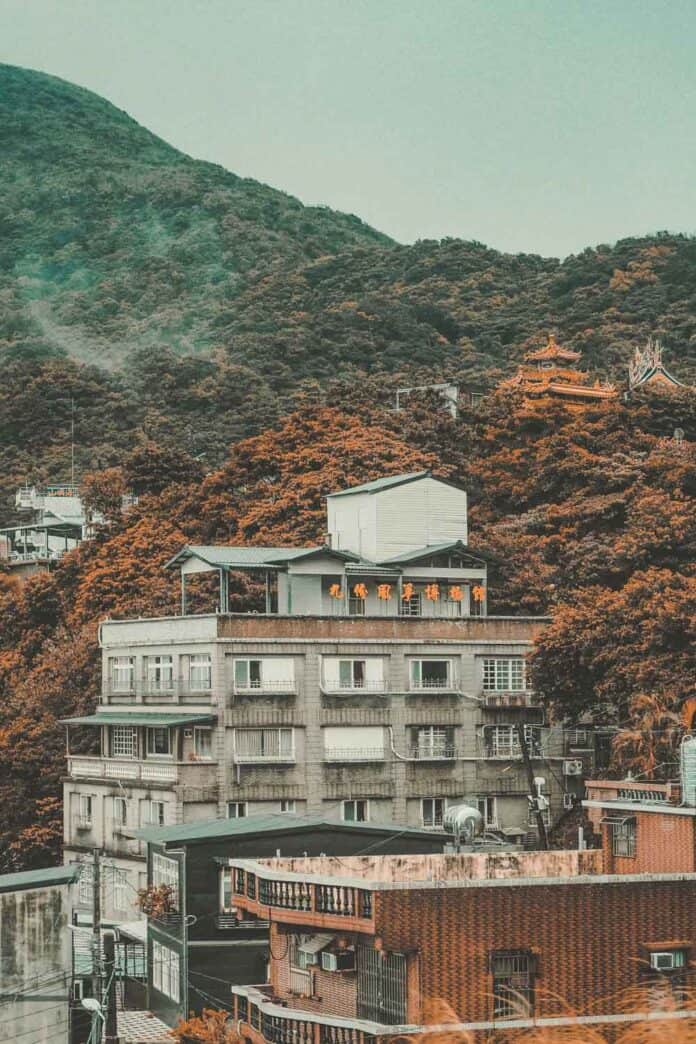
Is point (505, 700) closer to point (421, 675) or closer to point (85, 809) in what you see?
point (421, 675)

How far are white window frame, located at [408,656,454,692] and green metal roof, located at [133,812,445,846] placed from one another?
14.4 metres

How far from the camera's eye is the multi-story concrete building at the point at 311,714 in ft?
156

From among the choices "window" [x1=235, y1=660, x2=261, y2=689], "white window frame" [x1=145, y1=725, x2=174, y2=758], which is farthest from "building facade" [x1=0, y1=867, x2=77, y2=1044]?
"window" [x1=235, y1=660, x2=261, y2=689]

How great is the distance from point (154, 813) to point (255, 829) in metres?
14.5

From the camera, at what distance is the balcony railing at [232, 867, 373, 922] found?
22.8m

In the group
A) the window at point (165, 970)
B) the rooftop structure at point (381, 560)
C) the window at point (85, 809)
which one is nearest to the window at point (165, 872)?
the window at point (165, 970)

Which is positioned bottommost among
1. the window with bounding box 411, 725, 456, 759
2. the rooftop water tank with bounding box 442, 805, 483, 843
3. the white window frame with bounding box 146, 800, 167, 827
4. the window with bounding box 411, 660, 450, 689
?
the white window frame with bounding box 146, 800, 167, 827

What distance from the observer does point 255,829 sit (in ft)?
109

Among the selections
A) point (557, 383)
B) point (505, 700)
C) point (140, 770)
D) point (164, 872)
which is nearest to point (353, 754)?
point (505, 700)

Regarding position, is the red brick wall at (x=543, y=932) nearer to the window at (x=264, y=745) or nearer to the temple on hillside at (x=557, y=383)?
the window at (x=264, y=745)

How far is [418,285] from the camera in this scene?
147375 millimetres

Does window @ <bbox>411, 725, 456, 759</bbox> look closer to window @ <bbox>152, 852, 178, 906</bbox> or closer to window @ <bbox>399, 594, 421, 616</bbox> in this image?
window @ <bbox>399, 594, 421, 616</bbox>

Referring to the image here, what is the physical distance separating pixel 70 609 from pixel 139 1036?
124ft

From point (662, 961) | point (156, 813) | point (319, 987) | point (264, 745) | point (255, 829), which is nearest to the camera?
point (662, 961)
